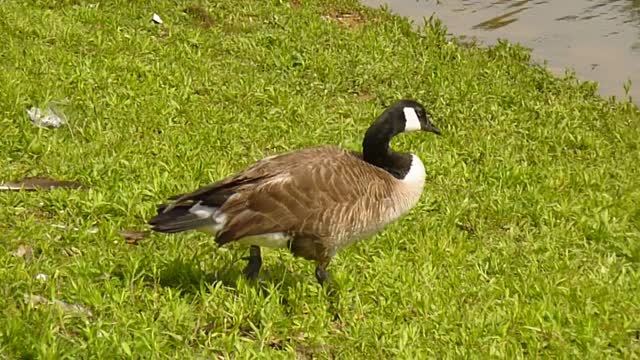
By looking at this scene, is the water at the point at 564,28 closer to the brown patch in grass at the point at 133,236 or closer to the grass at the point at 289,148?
the grass at the point at 289,148

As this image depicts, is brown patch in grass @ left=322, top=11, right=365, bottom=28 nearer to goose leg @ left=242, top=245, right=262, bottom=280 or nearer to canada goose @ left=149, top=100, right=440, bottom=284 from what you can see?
canada goose @ left=149, top=100, right=440, bottom=284

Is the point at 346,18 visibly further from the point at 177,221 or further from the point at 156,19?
the point at 177,221

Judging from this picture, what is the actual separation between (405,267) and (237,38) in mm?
6182

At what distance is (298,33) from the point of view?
11852mm

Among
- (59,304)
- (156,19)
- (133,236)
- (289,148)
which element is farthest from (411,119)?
(156,19)

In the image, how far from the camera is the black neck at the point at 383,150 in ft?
19.0

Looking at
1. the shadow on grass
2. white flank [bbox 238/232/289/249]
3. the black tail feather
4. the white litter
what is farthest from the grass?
the black tail feather

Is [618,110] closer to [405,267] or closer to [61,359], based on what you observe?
[405,267]

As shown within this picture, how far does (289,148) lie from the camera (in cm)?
834

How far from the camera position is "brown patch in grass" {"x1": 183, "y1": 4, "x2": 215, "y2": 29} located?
1199 centimetres

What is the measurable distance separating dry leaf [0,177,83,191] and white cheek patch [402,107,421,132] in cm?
258

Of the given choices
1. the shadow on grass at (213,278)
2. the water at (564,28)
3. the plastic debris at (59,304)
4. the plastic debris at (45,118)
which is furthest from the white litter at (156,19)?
the plastic debris at (59,304)

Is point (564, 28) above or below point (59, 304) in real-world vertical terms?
below

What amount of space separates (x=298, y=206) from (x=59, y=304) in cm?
144
